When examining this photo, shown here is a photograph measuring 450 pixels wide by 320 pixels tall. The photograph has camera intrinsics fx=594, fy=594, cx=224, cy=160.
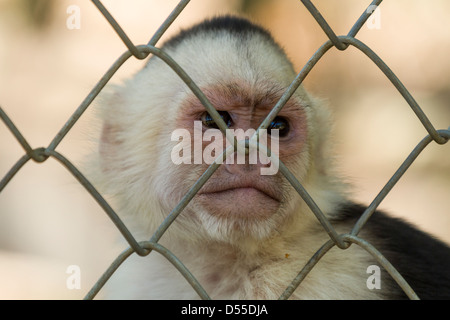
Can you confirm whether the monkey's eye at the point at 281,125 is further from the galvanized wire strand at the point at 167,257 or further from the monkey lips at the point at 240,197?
the galvanized wire strand at the point at 167,257

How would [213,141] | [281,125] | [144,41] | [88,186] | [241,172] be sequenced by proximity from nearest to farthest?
[88,186] → [241,172] → [213,141] → [281,125] → [144,41]

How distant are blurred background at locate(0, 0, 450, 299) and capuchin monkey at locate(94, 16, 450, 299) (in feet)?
11.6

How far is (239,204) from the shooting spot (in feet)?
6.89

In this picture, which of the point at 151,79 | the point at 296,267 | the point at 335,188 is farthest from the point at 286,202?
the point at 151,79

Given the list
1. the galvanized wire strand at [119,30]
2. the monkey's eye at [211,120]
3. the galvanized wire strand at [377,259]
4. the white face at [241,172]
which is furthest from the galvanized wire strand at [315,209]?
the monkey's eye at [211,120]

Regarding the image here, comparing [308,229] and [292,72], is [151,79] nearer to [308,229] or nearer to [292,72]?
[292,72]

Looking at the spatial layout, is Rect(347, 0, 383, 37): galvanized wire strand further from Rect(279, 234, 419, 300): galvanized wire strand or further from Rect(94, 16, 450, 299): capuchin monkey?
Rect(94, 16, 450, 299): capuchin monkey

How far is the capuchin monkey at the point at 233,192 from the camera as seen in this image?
217cm

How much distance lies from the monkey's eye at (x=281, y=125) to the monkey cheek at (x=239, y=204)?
0.35 m

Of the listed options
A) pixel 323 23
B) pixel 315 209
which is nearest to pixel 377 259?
pixel 315 209

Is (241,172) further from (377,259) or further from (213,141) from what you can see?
(377,259)

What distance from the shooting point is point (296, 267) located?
7.51 feet

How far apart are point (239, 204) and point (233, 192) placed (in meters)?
0.05
